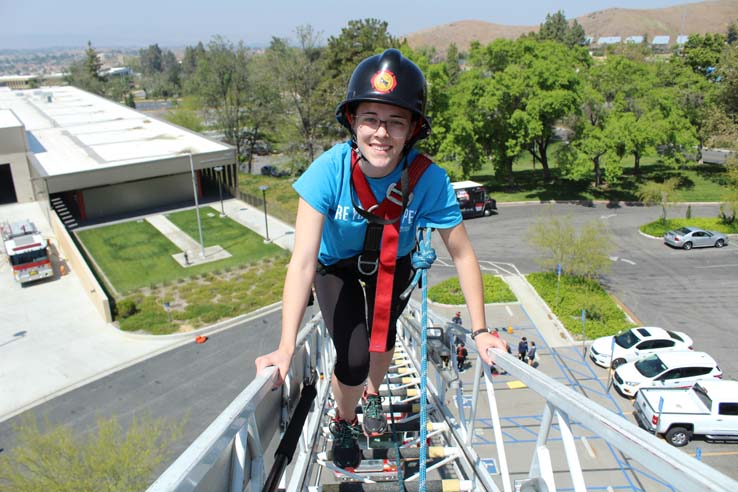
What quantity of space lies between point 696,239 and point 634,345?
1350 centimetres

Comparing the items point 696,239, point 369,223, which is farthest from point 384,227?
point 696,239

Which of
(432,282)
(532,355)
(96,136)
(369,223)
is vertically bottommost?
(432,282)

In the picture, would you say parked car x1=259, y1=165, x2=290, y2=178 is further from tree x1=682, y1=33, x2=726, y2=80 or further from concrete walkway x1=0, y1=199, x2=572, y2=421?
tree x1=682, y1=33, x2=726, y2=80

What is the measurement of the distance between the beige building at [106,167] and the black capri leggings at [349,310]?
2711cm

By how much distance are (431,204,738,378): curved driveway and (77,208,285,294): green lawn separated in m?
11.1

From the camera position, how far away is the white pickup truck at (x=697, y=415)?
44.2 ft

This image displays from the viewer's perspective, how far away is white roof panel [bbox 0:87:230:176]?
115 feet

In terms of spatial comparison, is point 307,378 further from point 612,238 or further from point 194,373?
point 612,238

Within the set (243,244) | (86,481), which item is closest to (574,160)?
(243,244)

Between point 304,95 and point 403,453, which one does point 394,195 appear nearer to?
point 403,453

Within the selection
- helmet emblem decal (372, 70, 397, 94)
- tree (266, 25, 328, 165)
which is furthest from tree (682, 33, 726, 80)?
helmet emblem decal (372, 70, 397, 94)

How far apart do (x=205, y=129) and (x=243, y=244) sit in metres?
27.5

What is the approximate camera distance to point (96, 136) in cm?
4219

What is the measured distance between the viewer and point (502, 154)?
36875 mm
